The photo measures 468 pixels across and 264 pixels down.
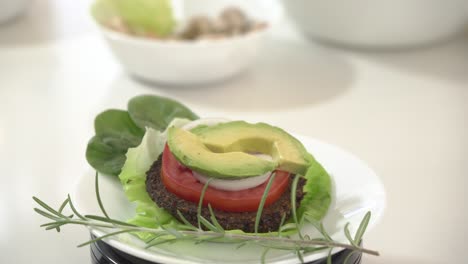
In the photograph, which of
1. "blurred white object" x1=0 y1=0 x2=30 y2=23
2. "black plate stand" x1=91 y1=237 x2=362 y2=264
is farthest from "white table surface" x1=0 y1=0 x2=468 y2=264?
"black plate stand" x1=91 y1=237 x2=362 y2=264

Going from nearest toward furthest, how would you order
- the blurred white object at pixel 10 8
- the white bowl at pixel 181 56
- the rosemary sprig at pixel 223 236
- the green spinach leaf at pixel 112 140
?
the rosemary sprig at pixel 223 236 < the green spinach leaf at pixel 112 140 < the white bowl at pixel 181 56 < the blurred white object at pixel 10 8

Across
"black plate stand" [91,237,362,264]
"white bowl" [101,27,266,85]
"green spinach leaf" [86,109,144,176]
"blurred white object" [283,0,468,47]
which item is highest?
"blurred white object" [283,0,468,47]

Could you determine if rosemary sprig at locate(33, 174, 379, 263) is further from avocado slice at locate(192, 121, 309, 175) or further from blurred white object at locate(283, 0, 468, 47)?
blurred white object at locate(283, 0, 468, 47)

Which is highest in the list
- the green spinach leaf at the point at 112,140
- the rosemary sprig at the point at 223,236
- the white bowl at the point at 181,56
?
the white bowl at the point at 181,56

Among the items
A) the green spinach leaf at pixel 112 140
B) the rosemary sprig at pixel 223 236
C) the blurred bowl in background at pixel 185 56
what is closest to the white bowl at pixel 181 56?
the blurred bowl in background at pixel 185 56

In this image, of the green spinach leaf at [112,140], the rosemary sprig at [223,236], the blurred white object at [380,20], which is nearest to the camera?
the rosemary sprig at [223,236]

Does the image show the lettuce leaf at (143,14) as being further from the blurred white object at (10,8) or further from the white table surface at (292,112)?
the blurred white object at (10,8)

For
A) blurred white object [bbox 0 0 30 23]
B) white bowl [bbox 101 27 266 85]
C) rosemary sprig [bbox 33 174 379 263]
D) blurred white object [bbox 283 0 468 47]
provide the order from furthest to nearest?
blurred white object [bbox 0 0 30 23] → blurred white object [bbox 283 0 468 47] → white bowl [bbox 101 27 266 85] → rosemary sprig [bbox 33 174 379 263]
